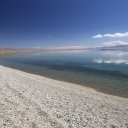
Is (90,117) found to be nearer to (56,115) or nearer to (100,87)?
(56,115)

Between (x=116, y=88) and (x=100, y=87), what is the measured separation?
2.00m

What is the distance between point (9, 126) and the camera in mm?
7855

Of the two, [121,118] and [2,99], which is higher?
[2,99]

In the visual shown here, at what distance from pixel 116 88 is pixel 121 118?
31.3 feet

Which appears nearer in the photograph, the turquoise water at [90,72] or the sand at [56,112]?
the sand at [56,112]

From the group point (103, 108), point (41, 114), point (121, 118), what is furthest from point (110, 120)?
point (41, 114)

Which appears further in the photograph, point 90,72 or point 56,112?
point 90,72

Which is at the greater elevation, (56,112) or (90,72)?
(56,112)

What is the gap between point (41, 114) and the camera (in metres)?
9.61

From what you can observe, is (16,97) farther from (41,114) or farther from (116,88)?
(116,88)

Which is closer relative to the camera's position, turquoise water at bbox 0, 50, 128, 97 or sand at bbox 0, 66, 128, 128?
sand at bbox 0, 66, 128, 128

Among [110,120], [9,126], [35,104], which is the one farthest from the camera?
[35,104]

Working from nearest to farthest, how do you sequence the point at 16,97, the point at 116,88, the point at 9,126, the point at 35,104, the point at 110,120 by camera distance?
the point at 9,126, the point at 110,120, the point at 35,104, the point at 16,97, the point at 116,88

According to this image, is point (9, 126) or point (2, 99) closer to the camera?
point (9, 126)
